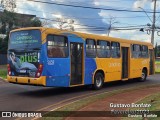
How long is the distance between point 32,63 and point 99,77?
15.5ft

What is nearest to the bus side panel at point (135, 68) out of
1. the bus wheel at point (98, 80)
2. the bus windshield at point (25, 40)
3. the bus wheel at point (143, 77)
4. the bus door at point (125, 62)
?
the bus door at point (125, 62)

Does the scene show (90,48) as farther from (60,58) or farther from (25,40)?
(25,40)

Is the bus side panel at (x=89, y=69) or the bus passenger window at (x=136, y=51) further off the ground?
the bus passenger window at (x=136, y=51)

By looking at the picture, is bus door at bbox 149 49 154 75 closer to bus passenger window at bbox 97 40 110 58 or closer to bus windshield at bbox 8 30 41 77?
bus passenger window at bbox 97 40 110 58

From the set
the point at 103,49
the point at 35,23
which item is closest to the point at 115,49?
the point at 103,49

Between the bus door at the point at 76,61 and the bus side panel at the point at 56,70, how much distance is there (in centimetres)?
46

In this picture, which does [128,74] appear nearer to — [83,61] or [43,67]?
[83,61]

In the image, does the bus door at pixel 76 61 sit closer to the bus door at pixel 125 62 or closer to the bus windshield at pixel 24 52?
the bus windshield at pixel 24 52

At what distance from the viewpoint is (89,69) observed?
1736 cm

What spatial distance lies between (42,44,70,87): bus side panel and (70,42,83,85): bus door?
Result: 0.46 meters

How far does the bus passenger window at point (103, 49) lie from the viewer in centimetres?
1817

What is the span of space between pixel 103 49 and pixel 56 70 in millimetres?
4300

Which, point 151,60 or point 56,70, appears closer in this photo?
point 56,70

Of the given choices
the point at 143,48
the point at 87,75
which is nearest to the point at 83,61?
the point at 87,75
